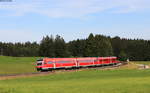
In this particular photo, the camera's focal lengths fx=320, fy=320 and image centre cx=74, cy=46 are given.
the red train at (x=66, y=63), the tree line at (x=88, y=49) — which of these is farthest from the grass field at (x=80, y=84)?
the tree line at (x=88, y=49)

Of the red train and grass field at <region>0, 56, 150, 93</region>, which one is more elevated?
the red train

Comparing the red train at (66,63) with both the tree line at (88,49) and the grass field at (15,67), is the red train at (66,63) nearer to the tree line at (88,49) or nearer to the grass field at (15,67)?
the grass field at (15,67)

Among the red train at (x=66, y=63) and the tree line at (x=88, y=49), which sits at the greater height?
the tree line at (x=88, y=49)

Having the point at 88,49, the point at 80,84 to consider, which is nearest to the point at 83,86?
the point at 80,84

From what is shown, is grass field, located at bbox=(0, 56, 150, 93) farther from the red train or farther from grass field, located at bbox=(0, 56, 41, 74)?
grass field, located at bbox=(0, 56, 41, 74)

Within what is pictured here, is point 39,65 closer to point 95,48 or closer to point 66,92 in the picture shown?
point 66,92

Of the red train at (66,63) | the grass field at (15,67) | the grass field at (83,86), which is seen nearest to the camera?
the grass field at (83,86)

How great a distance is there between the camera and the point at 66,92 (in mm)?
19672

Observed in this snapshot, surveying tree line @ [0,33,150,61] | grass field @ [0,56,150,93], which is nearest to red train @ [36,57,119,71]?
grass field @ [0,56,150,93]

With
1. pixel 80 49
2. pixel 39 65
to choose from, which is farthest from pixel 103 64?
pixel 80 49

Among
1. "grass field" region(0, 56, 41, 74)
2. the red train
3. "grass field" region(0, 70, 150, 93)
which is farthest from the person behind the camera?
"grass field" region(0, 56, 41, 74)

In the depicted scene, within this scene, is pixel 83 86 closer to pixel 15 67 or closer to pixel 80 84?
pixel 80 84

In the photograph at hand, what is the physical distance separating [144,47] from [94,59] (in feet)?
354

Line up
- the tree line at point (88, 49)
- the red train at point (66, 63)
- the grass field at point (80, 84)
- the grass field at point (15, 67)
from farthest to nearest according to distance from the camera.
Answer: the tree line at point (88, 49)
the grass field at point (15, 67)
the red train at point (66, 63)
the grass field at point (80, 84)
